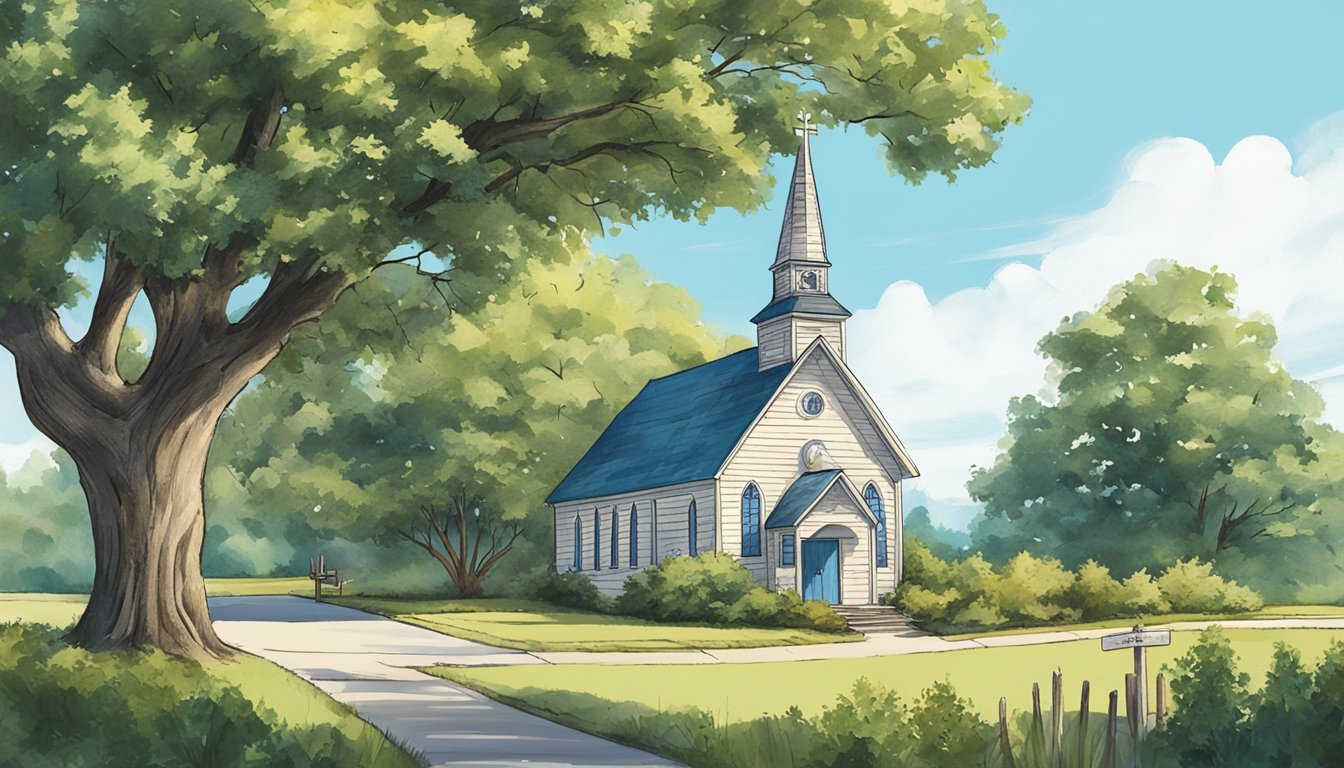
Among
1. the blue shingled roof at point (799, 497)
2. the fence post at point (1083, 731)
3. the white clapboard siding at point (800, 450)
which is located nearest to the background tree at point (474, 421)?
the white clapboard siding at point (800, 450)

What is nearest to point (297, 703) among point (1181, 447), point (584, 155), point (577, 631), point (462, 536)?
point (584, 155)

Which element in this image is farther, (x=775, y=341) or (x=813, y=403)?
(x=775, y=341)

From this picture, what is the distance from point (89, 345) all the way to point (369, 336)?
684 centimetres

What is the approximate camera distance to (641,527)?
172 feet

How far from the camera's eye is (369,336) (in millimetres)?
33750

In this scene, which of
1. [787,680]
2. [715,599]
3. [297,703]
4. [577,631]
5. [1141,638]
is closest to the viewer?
[1141,638]

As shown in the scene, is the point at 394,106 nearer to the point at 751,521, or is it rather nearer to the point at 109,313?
the point at 109,313

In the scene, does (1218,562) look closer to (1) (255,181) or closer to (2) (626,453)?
(2) (626,453)

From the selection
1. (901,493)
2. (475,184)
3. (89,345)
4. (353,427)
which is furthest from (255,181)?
(353,427)

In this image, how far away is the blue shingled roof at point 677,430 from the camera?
4850 cm

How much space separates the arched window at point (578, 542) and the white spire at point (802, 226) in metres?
13.4

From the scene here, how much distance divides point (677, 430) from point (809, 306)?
7229 millimetres

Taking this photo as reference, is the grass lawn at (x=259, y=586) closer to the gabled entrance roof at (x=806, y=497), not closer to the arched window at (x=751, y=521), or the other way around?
the arched window at (x=751, y=521)

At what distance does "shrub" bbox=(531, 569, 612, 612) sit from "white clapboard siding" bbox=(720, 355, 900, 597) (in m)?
6.57
